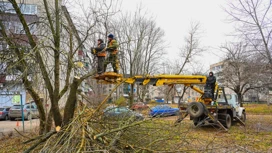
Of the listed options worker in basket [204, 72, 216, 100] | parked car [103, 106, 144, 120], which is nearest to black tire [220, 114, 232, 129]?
worker in basket [204, 72, 216, 100]

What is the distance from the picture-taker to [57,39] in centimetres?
667

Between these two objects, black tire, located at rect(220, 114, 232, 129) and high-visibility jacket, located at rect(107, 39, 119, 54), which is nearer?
high-visibility jacket, located at rect(107, 39, 119, 54)

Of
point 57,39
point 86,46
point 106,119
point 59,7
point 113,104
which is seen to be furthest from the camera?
point 86,46

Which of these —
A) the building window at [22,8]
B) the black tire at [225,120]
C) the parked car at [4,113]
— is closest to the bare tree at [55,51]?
the building window at [22,8]

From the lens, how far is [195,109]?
32.6ft

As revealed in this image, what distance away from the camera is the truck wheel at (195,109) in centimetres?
960

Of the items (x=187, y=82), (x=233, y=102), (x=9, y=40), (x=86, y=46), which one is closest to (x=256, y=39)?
(x=233, y=102)

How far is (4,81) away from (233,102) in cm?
1106

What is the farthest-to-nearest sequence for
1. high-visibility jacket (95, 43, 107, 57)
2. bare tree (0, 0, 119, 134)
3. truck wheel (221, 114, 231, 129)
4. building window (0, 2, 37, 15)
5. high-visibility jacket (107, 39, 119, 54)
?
truck wheel (221, 114, 231, 129), building window (0, 2, 37, 15), bare tree (0, 0, 119, 134), high-visibility jacket (95, 43, 107, 57), high-visibility jacket (107, 39, 119, 54)

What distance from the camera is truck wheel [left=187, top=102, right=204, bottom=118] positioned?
9602mm

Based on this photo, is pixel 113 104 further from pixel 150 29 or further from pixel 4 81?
pixel 150 29

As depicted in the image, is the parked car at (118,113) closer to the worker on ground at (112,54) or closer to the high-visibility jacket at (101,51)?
the worker on ground at (112,54)

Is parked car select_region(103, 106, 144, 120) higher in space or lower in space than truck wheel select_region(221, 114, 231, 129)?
higher

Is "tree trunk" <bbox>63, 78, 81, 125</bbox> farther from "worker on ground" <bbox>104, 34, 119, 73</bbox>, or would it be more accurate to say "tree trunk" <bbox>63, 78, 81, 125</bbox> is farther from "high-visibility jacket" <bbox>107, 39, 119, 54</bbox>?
"high-visibility jacket" <bbox>107, 39, 119, 54</bbox>
